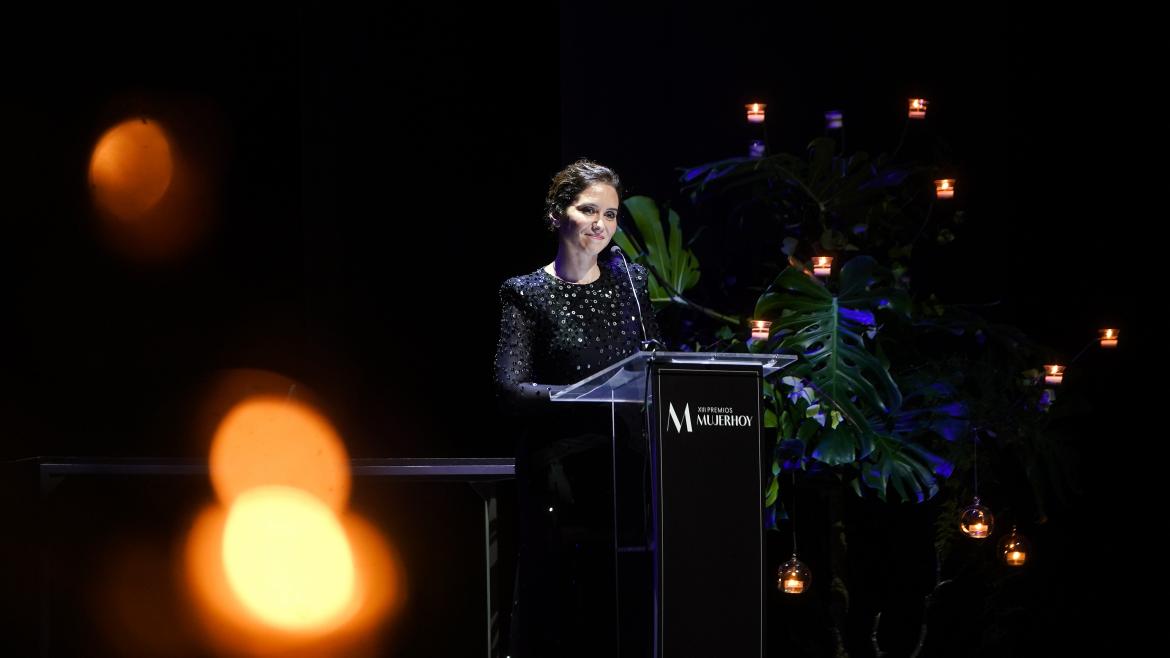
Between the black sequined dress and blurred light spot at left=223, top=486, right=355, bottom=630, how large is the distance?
1.51ft

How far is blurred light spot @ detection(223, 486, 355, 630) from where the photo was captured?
264 centimetres

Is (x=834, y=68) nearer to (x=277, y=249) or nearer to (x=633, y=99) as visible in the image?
(x=633, y=99)

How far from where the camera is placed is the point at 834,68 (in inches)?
161

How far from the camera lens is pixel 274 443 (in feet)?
12.3

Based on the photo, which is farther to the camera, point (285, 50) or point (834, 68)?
point (834, 68)

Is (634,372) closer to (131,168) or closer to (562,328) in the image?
(562,328)

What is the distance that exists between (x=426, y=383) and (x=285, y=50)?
1302mm

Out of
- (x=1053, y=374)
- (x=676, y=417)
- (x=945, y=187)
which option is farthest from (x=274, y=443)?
(x=1053, y=374)

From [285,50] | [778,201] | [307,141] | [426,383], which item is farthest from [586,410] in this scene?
[285,50]

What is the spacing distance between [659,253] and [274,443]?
1524 millimetres

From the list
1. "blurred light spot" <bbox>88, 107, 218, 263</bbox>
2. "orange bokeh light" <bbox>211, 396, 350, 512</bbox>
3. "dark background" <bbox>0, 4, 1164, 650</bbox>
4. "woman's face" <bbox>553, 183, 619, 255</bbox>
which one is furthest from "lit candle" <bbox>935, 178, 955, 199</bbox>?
"blurred light spot" <bbox>88, 107, 218, 263</bbox>

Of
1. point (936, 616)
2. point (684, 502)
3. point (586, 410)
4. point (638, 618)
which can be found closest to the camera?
point (684, 502)

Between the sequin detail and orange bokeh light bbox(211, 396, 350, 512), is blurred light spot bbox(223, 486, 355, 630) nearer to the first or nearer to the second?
orange bokeh light bbox(211, 396, 350, 512)

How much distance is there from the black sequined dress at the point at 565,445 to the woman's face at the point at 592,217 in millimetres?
119
